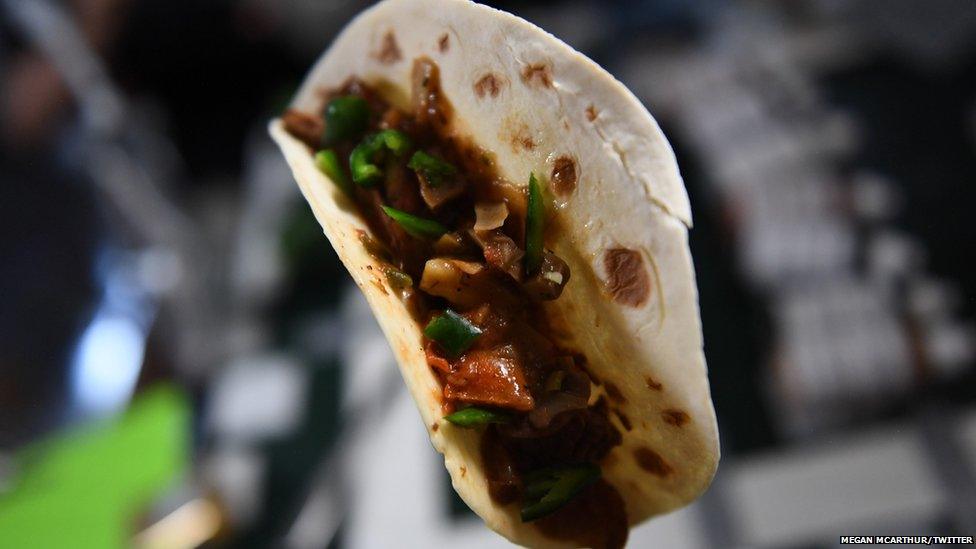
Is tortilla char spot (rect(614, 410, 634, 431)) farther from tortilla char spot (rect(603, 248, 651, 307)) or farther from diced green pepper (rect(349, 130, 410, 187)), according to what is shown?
diced green pepper (rect(349, 130, 410, 187))

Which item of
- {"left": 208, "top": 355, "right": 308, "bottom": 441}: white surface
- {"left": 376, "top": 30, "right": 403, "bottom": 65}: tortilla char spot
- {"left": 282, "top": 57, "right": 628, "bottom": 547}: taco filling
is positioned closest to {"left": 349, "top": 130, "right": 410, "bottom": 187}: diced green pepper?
{"left": 282, "top": 57, "right": 628, "bottom": 547}: taco filling

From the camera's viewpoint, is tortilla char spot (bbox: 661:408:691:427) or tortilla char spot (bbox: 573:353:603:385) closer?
tortilla char spot (bbox: 661:408:691:427)

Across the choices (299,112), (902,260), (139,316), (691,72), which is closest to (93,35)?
(139,316)

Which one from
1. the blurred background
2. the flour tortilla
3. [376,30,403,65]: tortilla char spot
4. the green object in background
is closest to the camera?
the flour tortilla

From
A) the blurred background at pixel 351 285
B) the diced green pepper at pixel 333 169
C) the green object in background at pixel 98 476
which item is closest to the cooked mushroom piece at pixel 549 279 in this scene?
the diced green pepper at pixel 333 169

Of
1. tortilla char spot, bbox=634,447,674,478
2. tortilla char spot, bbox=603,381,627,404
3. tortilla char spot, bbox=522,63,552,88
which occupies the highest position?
tortilla char spot, bbox=522,63,552,88

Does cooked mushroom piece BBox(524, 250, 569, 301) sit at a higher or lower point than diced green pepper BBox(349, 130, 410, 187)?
lower

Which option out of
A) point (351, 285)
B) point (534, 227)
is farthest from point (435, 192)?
point (351, 285)

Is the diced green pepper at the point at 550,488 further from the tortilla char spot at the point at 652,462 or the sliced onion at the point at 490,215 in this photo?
the sliced onion at the point at 490,215

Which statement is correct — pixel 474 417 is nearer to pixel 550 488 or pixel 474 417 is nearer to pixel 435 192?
pixel 550 488
